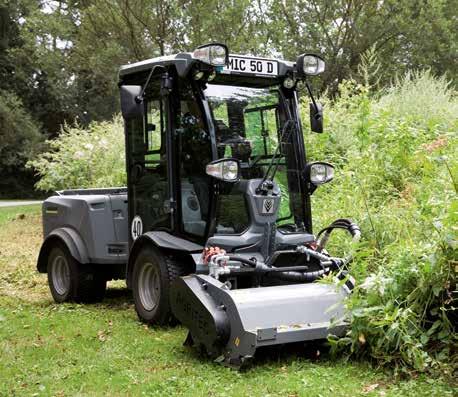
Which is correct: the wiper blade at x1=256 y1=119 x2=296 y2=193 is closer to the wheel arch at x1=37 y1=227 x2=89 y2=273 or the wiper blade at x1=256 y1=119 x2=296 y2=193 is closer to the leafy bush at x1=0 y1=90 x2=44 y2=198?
the wheel arch at x1=37 y1=227 x2=89 y2=273

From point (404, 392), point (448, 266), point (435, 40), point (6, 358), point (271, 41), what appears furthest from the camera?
point (435, 40)

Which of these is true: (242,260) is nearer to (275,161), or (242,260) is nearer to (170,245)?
(170,245)

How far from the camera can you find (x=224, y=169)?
561cm

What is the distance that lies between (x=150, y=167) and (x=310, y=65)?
1.76 meters

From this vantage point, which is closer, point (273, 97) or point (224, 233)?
point (224, 233)

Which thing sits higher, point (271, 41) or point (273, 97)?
point (271, 41)

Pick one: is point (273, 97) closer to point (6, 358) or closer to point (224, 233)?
point (224, 233)

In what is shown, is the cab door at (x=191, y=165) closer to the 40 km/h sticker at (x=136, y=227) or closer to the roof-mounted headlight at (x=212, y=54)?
the roof-mounted headlight at (x=212, y=54)

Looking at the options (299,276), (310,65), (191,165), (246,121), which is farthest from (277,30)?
(299,276)

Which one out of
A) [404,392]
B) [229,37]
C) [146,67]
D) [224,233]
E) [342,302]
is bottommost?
[404,392]

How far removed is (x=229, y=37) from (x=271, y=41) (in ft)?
6.02

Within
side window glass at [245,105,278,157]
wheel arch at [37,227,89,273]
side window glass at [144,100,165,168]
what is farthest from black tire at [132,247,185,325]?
side window glass at [245,105,278,157]

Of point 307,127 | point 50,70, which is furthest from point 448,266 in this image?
point 50,70

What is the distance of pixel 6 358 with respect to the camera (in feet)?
17.9
